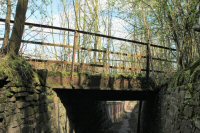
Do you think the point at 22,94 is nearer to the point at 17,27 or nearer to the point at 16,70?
the point at 16,70

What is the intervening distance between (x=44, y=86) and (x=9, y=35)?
1.44m

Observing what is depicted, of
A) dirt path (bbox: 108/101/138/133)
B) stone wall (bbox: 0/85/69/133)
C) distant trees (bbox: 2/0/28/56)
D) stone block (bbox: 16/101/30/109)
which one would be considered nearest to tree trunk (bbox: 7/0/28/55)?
distant trees (bbox: 2/0/28/56)

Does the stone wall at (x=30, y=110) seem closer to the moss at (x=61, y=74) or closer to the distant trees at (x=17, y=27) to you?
the moss at (x=61, y=74)

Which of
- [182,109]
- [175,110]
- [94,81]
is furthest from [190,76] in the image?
[94,81]

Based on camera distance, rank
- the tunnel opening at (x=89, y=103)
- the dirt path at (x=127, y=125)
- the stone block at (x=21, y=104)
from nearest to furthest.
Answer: the stone block at (x=21, y=104) < the tunnel opening at (x=89, y=103) < the dirt path at (x=127, y=125)

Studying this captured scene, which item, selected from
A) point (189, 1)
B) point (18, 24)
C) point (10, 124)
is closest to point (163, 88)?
point (189, 1)

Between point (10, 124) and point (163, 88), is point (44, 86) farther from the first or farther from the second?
point (163, 88)

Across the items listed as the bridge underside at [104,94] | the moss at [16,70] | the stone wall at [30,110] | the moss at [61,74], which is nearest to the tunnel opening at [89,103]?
the bridge underside at [104,94]

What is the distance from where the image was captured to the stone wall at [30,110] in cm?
577

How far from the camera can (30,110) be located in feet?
22.5

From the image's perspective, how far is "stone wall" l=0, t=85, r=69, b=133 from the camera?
5.77m

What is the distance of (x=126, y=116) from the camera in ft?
74.9

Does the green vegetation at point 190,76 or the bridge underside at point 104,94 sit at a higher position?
the green vegetation at point 190,76

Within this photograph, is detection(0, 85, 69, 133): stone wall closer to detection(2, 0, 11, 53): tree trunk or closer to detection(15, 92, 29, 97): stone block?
detection(15, 92, 29, 97): stone block
